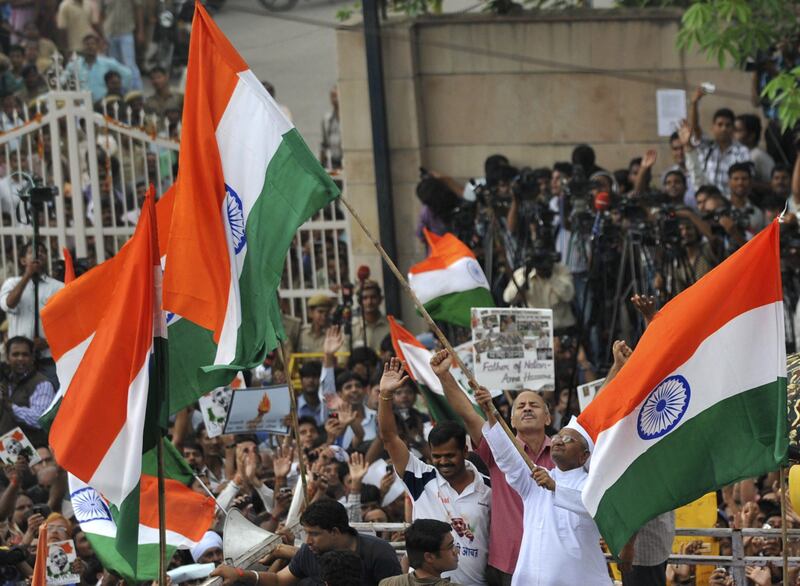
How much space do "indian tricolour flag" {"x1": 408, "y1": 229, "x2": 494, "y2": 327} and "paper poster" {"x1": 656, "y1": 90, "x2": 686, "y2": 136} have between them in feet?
14.9

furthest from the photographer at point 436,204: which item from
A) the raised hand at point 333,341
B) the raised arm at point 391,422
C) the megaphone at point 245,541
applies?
the raised arm at point 391,422

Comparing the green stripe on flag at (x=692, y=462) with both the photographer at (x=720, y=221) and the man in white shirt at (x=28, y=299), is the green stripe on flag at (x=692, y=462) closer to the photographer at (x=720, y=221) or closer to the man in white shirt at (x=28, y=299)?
the photographer at (x=720, y=221)

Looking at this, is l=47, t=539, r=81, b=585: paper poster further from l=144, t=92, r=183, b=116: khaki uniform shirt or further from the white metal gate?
l=144, t=92, r=183, b=116: khaki uniform shirt

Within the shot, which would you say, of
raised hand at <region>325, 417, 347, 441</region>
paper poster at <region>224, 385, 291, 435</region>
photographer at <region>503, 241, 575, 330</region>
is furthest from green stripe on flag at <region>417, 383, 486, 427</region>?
photographer at <region>503, 241, 575, 330</region>

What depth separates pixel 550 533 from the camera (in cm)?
781

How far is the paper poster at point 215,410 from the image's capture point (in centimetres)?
1164

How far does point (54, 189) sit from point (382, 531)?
21.4ft

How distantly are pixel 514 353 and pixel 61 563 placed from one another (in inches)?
111

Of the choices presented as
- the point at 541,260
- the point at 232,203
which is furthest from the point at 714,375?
the point at 541,260

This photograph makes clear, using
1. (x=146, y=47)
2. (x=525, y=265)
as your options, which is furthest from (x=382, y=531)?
(x=146, y=47)

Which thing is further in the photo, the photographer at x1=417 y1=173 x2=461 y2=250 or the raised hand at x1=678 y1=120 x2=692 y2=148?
the photographer at x1=417 y1=173 x2=461 y2=250

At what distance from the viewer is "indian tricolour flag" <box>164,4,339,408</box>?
8711mm

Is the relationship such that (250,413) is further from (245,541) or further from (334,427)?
(245,541)

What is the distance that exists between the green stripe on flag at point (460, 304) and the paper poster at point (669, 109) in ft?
15.3
